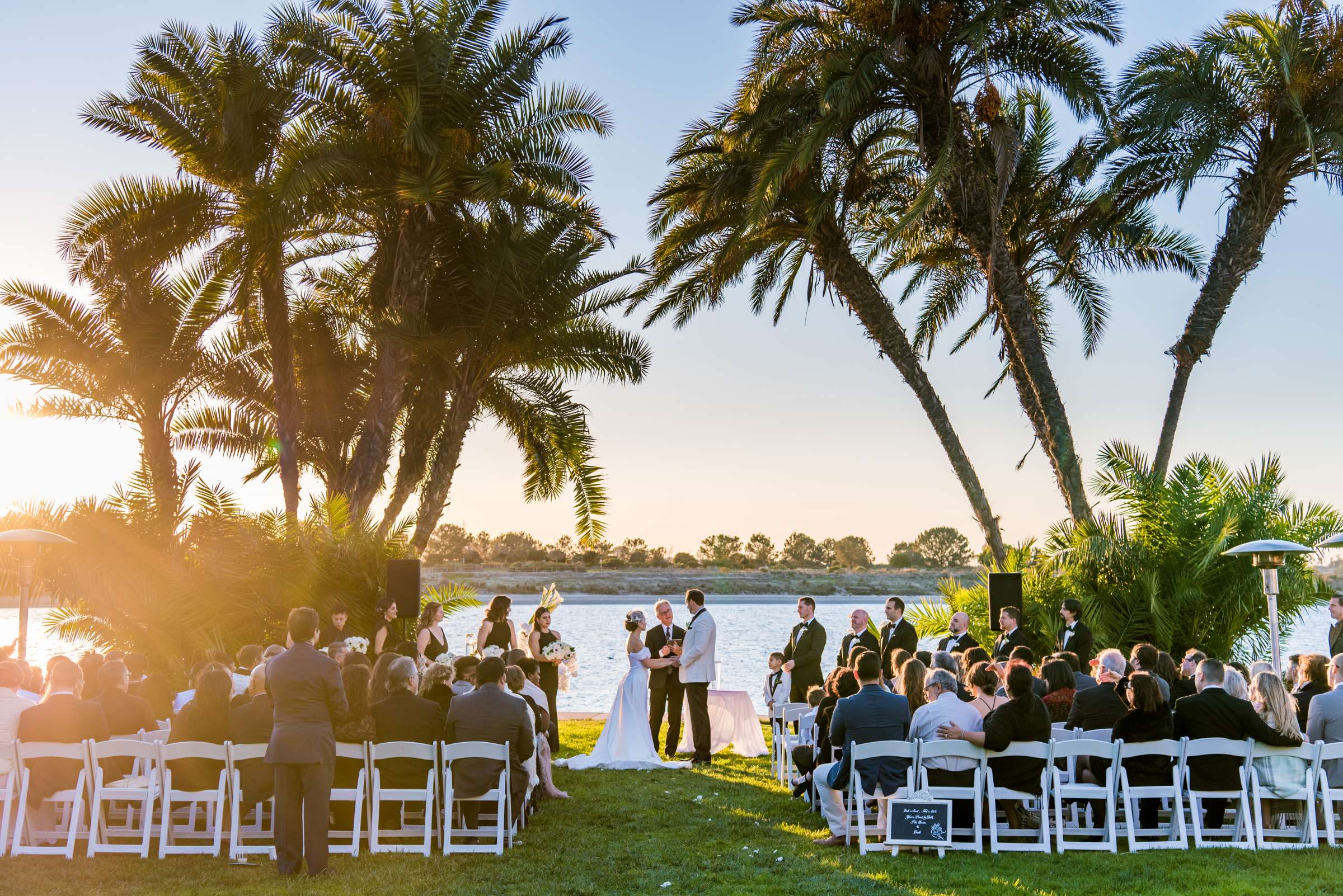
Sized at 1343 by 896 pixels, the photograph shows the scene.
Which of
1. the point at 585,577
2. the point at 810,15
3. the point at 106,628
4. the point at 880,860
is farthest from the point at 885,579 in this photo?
the point at 880,860

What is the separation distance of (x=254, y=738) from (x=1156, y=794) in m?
6.34

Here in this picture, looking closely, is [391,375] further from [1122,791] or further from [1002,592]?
[1122,791]

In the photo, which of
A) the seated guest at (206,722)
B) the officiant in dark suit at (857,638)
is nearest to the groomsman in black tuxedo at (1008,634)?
the officiant in dark suit at (857,638)

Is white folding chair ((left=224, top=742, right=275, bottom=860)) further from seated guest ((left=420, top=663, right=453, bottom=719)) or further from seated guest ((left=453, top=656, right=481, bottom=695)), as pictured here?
seated guest ((left=453, top=656, right=481, bottom=695))

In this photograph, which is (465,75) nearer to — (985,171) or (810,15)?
(810,15)

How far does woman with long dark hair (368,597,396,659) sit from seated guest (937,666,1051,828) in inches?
258

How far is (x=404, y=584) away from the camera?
14.2 m

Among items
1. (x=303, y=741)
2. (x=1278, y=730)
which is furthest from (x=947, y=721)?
(x=303, y=741)

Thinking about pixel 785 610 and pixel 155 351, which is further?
pixel 785 610

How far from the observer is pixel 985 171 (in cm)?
1898

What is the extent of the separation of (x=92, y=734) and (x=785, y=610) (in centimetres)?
8510

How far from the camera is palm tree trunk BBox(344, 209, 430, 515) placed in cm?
1822

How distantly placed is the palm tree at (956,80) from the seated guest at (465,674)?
1004cm

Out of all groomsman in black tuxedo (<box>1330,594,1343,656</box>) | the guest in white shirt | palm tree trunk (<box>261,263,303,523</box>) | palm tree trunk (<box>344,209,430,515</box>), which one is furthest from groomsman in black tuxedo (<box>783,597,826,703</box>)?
palm tree trunk (<box>261,263,303,523</box>)
